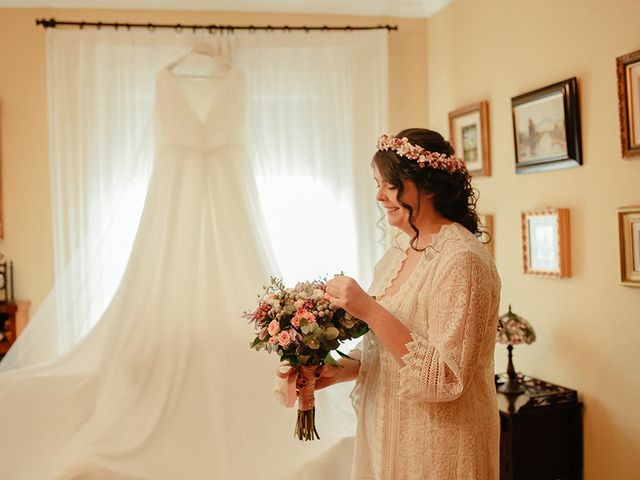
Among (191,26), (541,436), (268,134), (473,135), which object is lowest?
(541,436)

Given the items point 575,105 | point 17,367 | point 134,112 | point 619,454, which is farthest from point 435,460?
point 134,112

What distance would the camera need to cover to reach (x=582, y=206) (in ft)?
8.96

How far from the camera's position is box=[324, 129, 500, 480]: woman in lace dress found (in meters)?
1.52

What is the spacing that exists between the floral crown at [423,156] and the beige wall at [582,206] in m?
1.12

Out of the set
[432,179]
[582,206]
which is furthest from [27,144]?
[582,206]

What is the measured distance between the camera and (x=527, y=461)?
8.86 feet

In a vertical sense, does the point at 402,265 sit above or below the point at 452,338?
above

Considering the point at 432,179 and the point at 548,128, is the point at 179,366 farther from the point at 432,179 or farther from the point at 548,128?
the point at 548,128

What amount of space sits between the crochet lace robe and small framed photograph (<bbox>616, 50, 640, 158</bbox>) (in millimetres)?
1163

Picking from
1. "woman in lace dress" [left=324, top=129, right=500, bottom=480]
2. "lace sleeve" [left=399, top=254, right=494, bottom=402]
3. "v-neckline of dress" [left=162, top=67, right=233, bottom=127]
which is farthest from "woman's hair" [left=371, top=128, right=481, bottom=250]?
"v-neckline of dress" [left=162, top=67, right=233, bottom=127]

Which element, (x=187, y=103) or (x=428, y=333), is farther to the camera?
(x=187, y=103)

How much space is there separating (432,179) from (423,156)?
0.22 feet

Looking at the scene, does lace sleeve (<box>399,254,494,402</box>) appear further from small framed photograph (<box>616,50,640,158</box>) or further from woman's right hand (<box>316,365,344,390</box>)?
small framed photograph (<box>616,50,640,158</box>)

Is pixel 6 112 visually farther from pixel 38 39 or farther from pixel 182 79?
pixel 182 79
